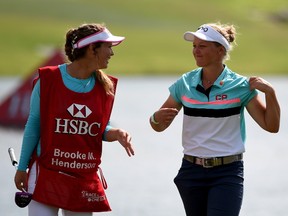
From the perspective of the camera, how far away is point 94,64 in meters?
7.31

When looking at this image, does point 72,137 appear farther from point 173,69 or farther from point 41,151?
point 173,69

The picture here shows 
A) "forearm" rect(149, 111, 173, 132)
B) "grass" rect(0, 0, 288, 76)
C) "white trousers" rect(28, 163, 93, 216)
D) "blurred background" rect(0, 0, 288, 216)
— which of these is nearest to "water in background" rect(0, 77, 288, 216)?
"blurred background" rect(0, 0, 288, 216)

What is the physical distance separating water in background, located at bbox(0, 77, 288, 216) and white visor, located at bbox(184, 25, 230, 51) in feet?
14.8

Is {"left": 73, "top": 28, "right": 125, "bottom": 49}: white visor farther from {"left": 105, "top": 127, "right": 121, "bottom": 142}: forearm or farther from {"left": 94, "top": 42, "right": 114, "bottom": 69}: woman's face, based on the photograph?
{"left": 105, "top": 127, "right": 121, "bottom": 142}: forearm

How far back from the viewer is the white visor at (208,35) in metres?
7.56

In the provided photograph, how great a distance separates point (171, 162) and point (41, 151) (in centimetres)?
994

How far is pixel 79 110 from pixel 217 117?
36.3 inches

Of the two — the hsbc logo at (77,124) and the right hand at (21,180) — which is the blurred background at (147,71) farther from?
the hsbc logo at (77,124)

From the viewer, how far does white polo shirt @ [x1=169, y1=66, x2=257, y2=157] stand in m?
7.52

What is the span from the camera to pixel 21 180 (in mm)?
7301

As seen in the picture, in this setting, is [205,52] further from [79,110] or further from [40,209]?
[40,209]

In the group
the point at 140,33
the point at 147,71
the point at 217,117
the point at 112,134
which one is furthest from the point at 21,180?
the point at 140,33

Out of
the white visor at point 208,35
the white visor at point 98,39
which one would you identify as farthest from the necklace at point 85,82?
the white visor at point 208,35

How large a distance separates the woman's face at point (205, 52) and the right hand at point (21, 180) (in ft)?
4.42
